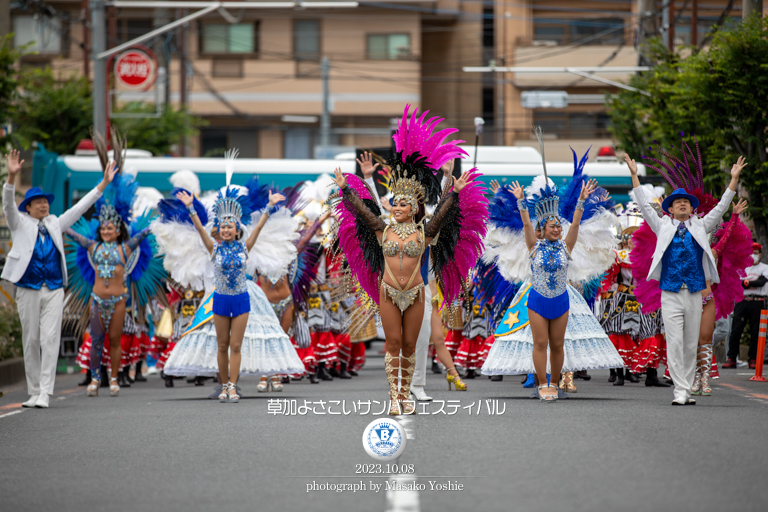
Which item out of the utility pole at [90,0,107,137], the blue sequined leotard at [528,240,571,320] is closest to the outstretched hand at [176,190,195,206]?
the blue sequined leotard at [528,240,571,320]

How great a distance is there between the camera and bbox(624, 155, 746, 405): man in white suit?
948 cm

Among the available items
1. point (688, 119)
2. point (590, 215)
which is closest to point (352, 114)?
point (688, 119)

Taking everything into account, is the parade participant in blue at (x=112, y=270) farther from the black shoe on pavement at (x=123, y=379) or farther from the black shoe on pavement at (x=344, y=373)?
the black shoe on pavement at (x=344, y=373)

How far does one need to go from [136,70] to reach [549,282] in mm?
15781

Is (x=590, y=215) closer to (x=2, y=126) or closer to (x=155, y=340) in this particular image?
(x=155, y=340)

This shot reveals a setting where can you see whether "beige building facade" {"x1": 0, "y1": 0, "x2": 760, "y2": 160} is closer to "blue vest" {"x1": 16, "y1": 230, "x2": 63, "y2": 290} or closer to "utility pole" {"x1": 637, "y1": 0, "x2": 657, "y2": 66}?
"utility pole" {"x1": 637, "y1": 0, "x2": 657, "y2": 66}

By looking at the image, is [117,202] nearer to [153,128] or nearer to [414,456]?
[414,456]

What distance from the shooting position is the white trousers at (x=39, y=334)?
34.8 feet

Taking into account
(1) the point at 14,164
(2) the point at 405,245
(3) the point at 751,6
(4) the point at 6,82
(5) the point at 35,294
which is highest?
(3) the point at 751,6

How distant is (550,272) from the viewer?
978cm

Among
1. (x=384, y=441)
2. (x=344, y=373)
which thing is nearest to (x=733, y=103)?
(x=344, y=373)

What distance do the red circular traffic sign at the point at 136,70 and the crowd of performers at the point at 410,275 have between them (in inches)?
376

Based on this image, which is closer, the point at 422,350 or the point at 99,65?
the point at 422,350

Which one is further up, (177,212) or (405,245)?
(177,212)
